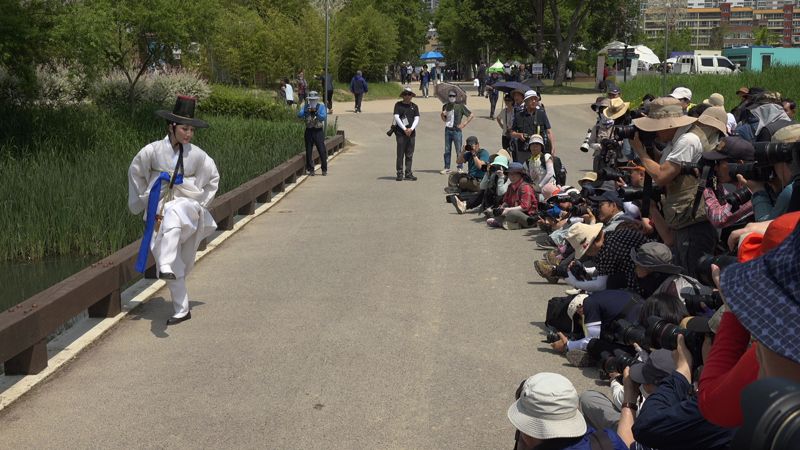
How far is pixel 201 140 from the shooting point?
829 inches

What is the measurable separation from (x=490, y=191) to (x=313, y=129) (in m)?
6.88

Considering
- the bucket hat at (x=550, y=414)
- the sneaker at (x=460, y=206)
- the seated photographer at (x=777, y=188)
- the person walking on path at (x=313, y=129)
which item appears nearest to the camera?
the bucket hat at (x=550, y=414)

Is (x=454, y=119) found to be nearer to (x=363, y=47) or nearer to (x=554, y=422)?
(x=554, y=422)

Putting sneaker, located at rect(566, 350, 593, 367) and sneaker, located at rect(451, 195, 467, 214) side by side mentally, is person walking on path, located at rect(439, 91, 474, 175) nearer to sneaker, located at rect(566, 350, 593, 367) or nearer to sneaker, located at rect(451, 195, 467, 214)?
sneaker, located at rect(451, 195, 467, 214)

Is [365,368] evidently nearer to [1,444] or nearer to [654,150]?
[1,444]

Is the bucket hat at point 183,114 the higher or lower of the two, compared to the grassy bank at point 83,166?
higher

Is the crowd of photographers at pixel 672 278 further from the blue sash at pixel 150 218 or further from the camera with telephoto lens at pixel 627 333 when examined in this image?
the blue sash at pixel 150 218

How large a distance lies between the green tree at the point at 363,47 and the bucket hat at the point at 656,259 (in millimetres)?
46824

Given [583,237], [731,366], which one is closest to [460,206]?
[583,237]

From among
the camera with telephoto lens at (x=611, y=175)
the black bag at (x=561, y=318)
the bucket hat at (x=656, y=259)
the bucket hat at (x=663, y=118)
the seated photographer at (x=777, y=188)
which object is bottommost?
the black bag at (x=561, y=318)

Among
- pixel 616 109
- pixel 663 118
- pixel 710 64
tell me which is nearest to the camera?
pixel 663 118

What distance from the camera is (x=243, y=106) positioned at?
31.3 metres

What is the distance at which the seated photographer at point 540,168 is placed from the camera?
13.9 metres

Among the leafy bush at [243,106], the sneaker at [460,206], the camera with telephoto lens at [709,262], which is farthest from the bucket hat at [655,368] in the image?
the leafy bush at [243,106]
